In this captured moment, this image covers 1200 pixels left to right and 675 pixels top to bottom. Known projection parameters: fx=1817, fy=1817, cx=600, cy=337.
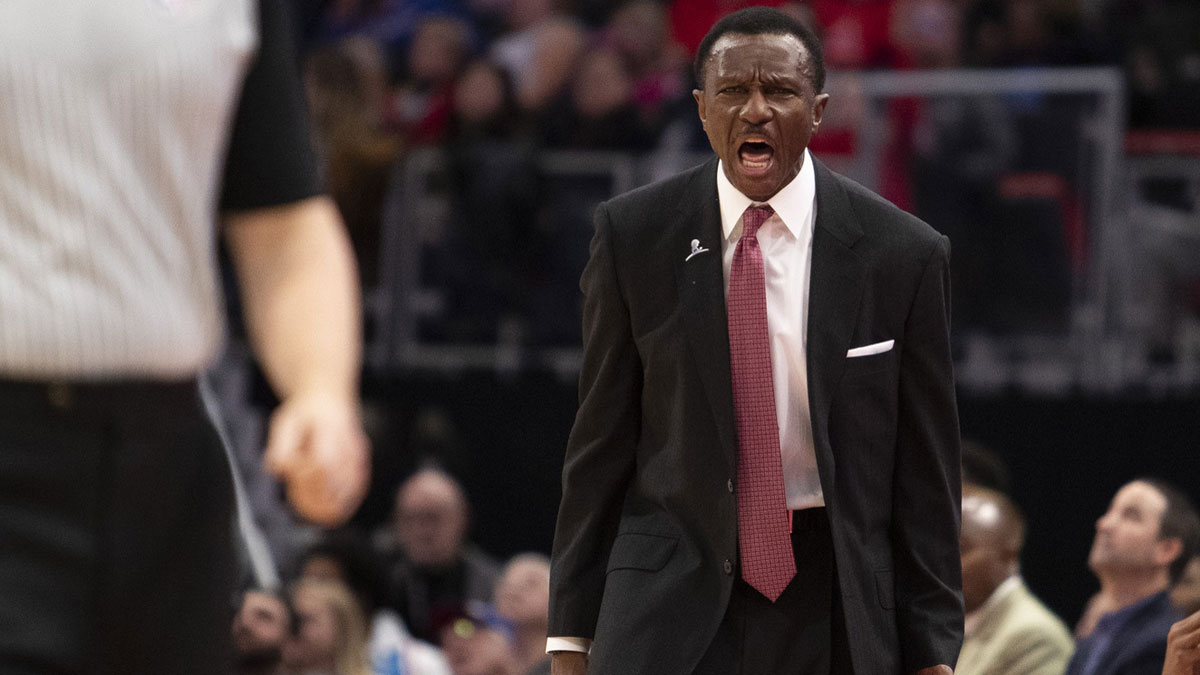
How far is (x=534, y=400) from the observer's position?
8039 mm

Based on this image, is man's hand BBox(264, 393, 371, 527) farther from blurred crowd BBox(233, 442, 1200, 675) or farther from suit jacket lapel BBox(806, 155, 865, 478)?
blurred crowd BBox(233, 442, 1200, 675)

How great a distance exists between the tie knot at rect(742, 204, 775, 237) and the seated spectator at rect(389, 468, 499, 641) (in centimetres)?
464

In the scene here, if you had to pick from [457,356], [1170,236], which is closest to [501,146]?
[457,356]

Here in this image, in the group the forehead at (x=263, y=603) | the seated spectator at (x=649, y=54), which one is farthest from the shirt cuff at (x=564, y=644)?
the seated spectator at (x=649, y=54)

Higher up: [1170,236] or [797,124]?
[797,124]

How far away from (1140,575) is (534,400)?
340 cm

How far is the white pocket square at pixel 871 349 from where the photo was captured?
123 inches

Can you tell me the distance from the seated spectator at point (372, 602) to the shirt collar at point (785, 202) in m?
4.03

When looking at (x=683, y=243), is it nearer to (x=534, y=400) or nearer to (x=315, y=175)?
(x=315, y=175)

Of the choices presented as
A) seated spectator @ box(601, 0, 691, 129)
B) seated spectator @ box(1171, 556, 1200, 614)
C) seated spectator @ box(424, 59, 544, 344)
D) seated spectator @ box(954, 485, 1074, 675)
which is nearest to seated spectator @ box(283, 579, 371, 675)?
seated spectator @ box(424, 59, 544, 344)

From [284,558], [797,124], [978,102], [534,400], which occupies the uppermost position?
[797,124]

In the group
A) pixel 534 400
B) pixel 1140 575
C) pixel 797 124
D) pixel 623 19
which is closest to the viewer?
pixel 797 124

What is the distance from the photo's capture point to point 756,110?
10.1 feet

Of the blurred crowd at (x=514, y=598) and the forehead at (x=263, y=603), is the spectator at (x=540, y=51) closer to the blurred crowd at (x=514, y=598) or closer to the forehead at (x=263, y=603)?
the blurred crowd at (x=514, y=598)
